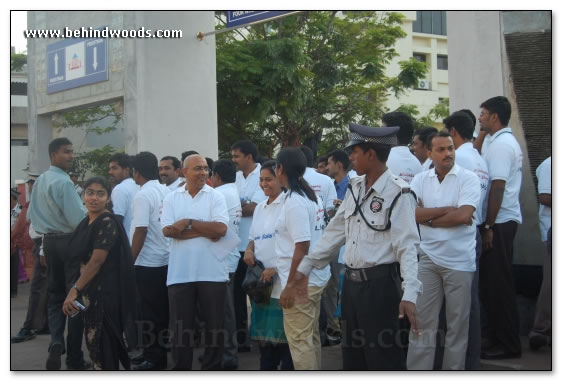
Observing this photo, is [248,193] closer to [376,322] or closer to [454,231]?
[454,231]

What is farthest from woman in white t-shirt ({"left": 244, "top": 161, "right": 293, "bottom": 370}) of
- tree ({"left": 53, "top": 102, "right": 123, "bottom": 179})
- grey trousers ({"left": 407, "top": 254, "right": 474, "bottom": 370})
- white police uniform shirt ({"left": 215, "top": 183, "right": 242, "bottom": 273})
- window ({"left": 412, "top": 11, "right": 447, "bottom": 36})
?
window ({"left": 412, "top": 11, "right": 447, "bottom": 36})

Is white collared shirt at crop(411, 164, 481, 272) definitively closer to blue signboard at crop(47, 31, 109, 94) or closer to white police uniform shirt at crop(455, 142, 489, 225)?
white police uniform shirt at crop(455, 142, 489, 225)

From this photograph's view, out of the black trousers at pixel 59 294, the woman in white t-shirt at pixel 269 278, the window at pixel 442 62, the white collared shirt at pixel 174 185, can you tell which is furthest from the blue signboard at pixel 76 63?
the window at pixel 442 62

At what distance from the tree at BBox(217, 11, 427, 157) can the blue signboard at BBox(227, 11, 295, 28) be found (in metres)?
7.02

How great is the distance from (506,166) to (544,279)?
1345mm

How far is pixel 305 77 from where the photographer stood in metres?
18.9

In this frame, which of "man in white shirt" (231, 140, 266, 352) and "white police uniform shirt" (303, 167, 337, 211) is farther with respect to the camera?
"white police uniform shirt" (303, 167, 337, 211)

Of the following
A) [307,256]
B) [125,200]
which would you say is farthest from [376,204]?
[125,200]

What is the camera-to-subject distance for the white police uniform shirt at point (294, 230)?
18.5 feet

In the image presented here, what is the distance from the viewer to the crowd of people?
4.71 m

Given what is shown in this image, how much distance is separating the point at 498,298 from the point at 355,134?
2.81m

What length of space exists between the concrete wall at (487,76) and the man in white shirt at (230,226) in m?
3.00

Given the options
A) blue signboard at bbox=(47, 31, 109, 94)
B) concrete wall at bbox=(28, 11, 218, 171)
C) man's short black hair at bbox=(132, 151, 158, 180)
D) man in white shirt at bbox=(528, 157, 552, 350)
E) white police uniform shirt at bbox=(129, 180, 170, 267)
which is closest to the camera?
man in white shirt at bbox=(528, 157, 552, 350)

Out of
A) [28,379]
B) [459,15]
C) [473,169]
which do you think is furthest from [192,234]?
[459,15]
